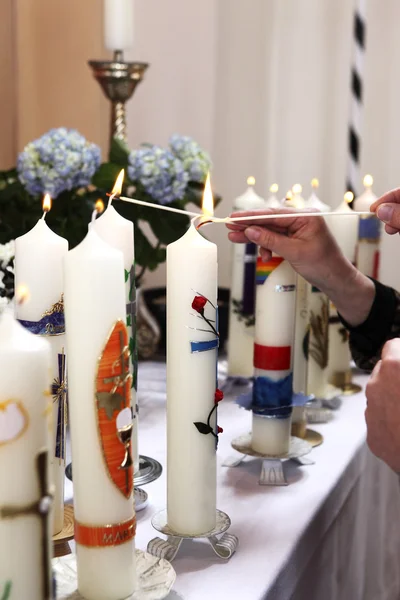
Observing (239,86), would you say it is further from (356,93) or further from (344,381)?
(344,381)

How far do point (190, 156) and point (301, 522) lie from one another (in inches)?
25.6

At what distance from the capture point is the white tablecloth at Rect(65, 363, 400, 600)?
1.98ft

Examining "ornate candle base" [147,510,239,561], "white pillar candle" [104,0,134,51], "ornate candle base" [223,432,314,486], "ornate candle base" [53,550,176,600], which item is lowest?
"ornate candle base" [223,432,314,486]

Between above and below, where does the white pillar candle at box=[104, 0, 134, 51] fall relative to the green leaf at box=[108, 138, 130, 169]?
above

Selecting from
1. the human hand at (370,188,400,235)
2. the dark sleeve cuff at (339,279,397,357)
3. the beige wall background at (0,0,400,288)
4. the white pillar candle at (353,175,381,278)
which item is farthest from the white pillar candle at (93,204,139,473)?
the beige wall background at (0,0,400,288)

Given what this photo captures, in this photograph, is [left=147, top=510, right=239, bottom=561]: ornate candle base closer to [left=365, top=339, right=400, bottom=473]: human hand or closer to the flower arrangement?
[left=365, top=339, right=400, bottom=473]: human hand

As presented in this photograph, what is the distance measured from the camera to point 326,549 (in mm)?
791

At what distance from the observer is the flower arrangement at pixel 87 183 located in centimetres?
103

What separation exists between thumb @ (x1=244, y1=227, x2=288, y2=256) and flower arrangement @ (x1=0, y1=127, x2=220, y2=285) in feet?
0.93

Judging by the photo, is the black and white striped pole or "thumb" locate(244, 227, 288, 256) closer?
"thumb" locate(244, 227, 288, 256)

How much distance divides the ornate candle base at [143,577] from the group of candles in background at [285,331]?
0.29 meters

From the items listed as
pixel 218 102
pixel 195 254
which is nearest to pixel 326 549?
pixel 195 254

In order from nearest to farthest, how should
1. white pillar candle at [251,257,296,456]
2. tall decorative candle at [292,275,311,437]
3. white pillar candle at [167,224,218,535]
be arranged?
white pillar candle at [167,224,218,535] < white pillar candle at [251,257,296,456] < tall decorative candle at [292,275,311,437]

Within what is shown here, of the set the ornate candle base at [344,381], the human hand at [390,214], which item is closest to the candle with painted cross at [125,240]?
the human hand at [390,214]
